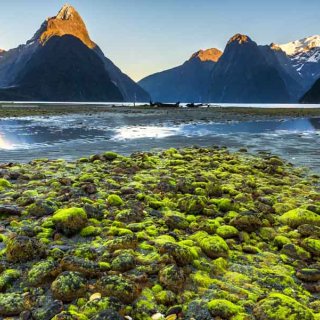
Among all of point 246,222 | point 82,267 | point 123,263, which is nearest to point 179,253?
point 123,263

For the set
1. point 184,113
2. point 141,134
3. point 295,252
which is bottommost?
point 184,113

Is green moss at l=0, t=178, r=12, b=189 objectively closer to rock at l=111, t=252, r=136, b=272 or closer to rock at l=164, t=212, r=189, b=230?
rock at l=164, t=212, r=189, b=230

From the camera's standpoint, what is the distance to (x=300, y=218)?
27.5ft

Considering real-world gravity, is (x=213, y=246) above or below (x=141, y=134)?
above

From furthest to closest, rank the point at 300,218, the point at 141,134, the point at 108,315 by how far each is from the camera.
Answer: the point at 141,134 → the point at 300,218 → the point at 108,315

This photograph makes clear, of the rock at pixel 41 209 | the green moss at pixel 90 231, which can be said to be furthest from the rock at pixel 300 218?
the rock at pixel 41 209

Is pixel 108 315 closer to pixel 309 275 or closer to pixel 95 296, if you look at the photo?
pixel 95 296

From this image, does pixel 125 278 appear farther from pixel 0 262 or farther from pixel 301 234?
pixel 301 234

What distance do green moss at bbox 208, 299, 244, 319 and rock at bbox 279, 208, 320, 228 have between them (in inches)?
159

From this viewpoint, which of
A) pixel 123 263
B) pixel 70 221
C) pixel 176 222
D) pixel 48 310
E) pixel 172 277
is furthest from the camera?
pixel 176 222

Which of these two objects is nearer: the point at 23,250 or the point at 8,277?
the point at 8,277

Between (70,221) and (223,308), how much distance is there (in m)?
3.95

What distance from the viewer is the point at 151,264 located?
6117 millimetres

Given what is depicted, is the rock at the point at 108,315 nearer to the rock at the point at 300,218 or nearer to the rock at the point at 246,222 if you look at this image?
the rock at the point at 246,222
